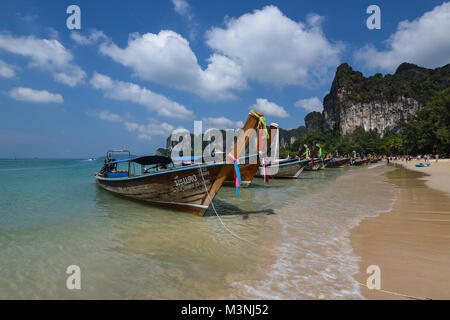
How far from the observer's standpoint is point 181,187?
350 inches

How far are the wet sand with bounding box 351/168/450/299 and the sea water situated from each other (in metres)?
0.42

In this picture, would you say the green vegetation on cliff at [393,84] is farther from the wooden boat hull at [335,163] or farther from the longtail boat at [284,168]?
the longtail boat at [284,168]

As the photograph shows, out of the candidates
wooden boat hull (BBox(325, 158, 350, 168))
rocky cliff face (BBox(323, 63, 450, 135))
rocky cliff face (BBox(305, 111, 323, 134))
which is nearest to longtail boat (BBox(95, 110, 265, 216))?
wooden boat hull (BBox(325, 158, 350, 168))

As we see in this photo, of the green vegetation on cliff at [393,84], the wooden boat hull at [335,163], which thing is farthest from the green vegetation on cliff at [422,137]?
the green vegetation on cliff at [393,84]

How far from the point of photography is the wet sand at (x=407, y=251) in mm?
3467

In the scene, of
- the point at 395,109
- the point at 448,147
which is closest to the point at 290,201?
the point at 448,147

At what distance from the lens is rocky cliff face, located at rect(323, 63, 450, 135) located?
111 m

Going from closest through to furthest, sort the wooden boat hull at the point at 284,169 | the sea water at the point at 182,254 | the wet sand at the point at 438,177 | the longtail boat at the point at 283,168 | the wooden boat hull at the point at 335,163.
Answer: the sea water at the point at 182,254
the wet sand at the point at 438,177
the longtail boat at the point at 283,168
the wooden boat hull at the point at 284,169
the wooden boat hull at the point at 335,163

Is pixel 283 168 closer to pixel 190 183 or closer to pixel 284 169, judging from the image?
pixel 284 169

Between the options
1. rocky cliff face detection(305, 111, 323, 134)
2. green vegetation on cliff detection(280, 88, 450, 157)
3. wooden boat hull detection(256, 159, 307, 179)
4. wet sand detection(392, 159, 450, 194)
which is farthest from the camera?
rocky cliff face detection(305, 111, 323, 134)

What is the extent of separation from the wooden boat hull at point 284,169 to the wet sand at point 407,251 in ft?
47.8

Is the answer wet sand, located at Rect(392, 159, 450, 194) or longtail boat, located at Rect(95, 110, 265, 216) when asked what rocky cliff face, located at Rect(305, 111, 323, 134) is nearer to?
wet sand, located at Rect(392, 159, 450, 194)

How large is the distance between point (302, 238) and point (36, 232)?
28.4 ft

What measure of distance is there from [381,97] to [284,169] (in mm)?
126032
